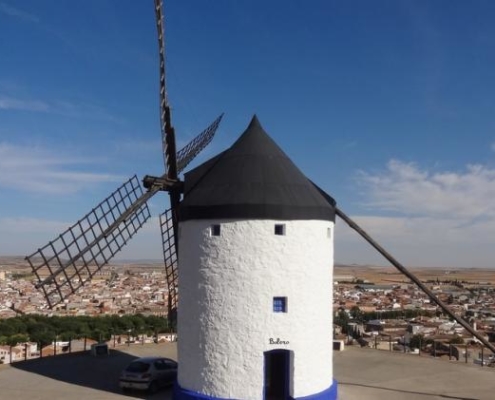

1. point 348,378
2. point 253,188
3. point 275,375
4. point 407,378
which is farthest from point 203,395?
point 407,378

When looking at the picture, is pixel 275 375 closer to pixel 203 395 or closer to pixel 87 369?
pixel 203 395

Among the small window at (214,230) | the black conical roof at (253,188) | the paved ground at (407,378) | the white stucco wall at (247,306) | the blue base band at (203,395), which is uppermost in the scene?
the black conical roof at (253,188)

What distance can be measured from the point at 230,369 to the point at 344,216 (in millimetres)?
5091

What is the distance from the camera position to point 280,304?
1204cm

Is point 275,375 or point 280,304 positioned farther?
point 275,375

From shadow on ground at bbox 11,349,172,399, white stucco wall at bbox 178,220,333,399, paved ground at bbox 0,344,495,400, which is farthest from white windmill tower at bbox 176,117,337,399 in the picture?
shadow on ground at bbox 11,349,172,399

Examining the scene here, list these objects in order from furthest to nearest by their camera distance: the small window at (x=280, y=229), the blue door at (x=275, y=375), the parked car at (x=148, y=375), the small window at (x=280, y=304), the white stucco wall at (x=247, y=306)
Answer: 1. the parked car at (x=148, y=375)
2. the blue door at (x=275, y=375)
3. the small window at (x=280, y=229)
4. the small window at (x=280, y=304)
5. the white stucco wall at (x=247, y=306)

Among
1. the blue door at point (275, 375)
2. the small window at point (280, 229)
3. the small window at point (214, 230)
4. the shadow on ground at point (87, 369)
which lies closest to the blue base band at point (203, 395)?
the blue door at point (275, 375)

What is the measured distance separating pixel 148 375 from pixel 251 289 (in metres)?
4.04

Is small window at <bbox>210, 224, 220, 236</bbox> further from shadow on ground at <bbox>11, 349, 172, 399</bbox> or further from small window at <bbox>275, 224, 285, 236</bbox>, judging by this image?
shadow on ground at <bbox>11, 349, 172, 399</bbox>

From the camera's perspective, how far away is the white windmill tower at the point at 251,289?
11.8 meters

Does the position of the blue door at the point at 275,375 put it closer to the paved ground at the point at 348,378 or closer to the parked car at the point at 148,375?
the paved ground at the point at 348,378

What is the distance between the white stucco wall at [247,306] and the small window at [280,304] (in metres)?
0.11

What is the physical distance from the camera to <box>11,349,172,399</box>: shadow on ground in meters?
14.2
